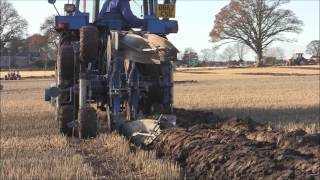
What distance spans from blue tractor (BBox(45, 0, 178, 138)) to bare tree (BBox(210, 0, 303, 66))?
52.4m

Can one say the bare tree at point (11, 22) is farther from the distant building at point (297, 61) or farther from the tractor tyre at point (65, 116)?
the tractor tyre at point (65, 116)

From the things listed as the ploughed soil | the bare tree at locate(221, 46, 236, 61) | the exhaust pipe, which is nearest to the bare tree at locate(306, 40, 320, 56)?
the bare tree at locate(221, 46, 236, 61)

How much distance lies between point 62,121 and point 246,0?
55.5 m

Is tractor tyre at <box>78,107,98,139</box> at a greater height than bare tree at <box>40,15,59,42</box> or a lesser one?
lesser

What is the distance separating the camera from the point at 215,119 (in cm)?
1008

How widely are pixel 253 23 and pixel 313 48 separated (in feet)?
126

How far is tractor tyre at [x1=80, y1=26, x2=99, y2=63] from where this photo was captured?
8438mm

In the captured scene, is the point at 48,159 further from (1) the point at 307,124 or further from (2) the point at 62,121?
(1) the point at 307,124

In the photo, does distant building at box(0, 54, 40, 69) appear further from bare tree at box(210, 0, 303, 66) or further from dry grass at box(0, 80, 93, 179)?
dry grass at box(0, 80, 93, 179)

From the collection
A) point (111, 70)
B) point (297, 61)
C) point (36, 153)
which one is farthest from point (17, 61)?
point (36, 153)

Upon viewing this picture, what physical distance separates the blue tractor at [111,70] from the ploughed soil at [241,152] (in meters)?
1.38

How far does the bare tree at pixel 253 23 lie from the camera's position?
61781mm

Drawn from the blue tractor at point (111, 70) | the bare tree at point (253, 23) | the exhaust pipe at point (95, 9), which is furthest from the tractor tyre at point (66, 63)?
the bare tree at point (253, 23)

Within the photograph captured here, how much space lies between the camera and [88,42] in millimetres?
8508
